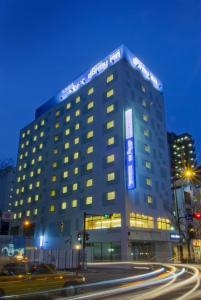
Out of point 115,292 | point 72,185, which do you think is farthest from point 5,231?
point 115,292

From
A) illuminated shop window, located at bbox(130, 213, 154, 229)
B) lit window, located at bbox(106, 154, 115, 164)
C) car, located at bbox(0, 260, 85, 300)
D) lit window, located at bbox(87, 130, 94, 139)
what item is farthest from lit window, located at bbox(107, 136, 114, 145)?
car, located at bbox(0, 260, 85, 300)

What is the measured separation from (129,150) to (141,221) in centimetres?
1313

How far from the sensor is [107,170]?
56.9 m

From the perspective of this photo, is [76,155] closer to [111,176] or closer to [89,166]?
[89,166]

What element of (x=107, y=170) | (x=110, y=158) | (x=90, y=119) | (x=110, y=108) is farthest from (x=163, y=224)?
(x=90, y=119)

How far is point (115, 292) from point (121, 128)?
44.0 meters

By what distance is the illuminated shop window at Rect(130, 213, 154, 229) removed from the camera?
51.8 m

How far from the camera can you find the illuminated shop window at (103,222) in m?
51.9

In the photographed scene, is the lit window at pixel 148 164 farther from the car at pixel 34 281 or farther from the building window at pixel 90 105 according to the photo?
the car at pixel 34 281

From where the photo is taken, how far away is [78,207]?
6056 cm

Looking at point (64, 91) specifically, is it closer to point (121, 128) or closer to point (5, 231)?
point (121, 128)

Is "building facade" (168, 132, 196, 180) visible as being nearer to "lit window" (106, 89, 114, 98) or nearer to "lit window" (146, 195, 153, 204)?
"lit window" (106, 89, 114, 98)

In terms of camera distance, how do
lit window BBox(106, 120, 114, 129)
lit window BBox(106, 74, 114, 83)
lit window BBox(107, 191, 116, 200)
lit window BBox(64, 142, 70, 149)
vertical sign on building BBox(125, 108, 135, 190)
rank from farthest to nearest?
lit window BBox(64, 142, 70, 149) < lit window BBox(106, 74, 114, 83) < lit window BBox(106, 120, 114, 129) < lit window BBox(107, 191, 116, 200) < vertical sign on building BBox(125, 108, 135, 190)

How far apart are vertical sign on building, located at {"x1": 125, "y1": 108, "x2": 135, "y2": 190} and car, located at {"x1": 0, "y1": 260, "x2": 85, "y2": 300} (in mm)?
37686
